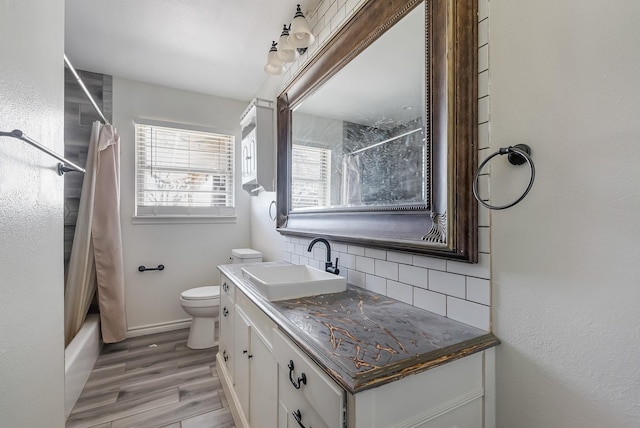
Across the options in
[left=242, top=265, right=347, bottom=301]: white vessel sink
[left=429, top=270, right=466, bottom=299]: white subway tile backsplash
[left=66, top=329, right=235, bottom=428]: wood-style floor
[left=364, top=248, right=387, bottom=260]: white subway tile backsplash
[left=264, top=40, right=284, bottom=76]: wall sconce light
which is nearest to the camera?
[left=429, top=270, right=466, bottom=299]: white subway tile backsplash

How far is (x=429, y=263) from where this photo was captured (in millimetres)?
1105

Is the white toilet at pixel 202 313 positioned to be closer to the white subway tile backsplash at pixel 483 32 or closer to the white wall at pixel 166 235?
the white wall at pixel 166 235

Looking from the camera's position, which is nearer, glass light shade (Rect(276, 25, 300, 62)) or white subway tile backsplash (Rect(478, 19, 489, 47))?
white subway tile backsplash (Rect(478, 19, 489, 47))

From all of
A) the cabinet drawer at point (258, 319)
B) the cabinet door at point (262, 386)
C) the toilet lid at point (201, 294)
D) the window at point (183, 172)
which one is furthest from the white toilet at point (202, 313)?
the cabinet door at point (262, 386)

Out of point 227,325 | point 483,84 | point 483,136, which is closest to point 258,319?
point 227,325

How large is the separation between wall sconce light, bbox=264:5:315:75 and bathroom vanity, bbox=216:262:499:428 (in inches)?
57.8

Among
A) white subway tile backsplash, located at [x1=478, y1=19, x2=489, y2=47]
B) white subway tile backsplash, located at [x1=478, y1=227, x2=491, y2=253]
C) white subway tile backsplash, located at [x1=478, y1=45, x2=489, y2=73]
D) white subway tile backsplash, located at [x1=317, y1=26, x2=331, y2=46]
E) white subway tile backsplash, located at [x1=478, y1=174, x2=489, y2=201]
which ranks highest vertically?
white subway tile backsplash, located at [x1=317, y1=26, x2=331, y2=46]

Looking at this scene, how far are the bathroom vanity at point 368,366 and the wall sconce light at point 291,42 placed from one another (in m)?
1.47

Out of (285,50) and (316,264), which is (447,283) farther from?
(285,50)

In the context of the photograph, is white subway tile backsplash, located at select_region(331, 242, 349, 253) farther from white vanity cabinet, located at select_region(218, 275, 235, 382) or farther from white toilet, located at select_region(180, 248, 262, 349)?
white toilet, located at select_region(180, 248, 262, 349)

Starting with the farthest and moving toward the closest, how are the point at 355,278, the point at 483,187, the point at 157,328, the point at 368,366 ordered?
1. the point at 157,328
2. the point at 355,278
3. the point at 483,187
4. the point at 368,366

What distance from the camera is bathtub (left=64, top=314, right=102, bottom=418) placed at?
172cm

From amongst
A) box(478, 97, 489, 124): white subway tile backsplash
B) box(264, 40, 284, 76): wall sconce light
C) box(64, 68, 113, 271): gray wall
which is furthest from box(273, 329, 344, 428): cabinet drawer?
box(64, 68, 113, 271): gray wall

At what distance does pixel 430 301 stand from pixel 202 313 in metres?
2.10
